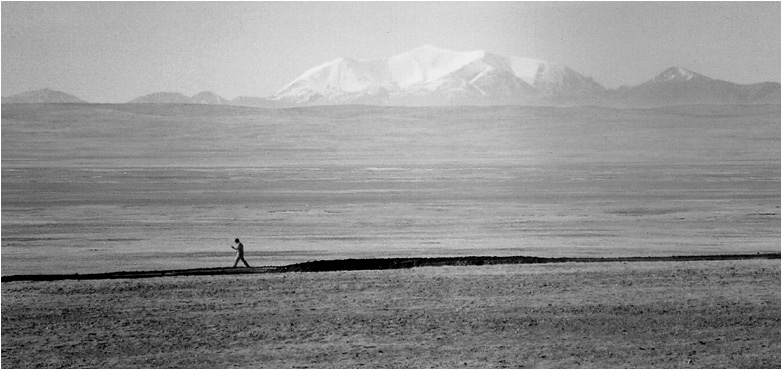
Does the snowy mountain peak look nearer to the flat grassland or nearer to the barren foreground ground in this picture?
the flat grassland

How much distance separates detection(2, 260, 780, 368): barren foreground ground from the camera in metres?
7.35

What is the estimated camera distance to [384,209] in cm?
1634

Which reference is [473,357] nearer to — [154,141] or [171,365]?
[171,365]

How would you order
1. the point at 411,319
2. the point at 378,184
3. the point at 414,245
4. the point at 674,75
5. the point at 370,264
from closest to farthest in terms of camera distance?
the point at 411,319, the point at 370,264, the point at 414,245, the point at 674,75, the point at 378,184

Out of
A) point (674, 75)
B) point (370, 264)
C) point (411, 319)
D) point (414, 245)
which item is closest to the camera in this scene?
point (411, 319)

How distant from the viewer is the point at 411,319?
26.8ft

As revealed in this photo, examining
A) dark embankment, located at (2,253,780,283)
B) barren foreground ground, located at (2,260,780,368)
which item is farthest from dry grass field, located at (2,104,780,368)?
dark embankment, located at (2,253,780,283)

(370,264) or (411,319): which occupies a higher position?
(370,264)

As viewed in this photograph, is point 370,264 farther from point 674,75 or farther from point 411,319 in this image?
point 674,75

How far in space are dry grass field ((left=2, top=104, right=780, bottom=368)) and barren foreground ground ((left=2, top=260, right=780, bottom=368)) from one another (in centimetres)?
2

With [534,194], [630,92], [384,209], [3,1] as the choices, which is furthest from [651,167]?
[3,1]

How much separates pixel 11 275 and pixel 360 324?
4424 millimetres

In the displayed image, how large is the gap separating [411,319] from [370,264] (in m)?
2.30

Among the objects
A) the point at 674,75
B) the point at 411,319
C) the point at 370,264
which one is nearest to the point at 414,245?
the point at 370,264
